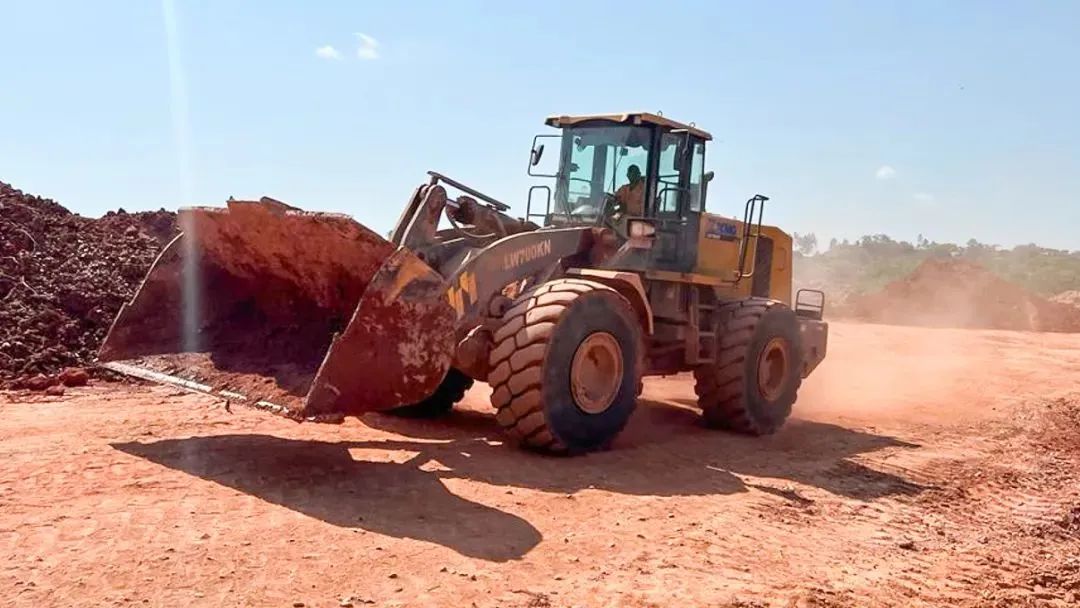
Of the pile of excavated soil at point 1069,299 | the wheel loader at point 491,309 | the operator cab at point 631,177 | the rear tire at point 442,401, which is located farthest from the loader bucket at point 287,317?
the pile of excavated soil at point 1069,299

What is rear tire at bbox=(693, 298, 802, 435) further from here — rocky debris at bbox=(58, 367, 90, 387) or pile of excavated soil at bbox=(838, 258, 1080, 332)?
pile of excavated soil at bbox=(838, 258, 1080, 332)

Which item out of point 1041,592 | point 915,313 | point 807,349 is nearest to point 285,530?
point 1041,592

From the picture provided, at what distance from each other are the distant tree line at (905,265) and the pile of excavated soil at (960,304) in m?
6.19

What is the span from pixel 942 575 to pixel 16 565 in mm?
4693

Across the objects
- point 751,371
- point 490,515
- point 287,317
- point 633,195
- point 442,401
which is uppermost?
point 633,195

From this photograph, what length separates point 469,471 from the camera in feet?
21.9

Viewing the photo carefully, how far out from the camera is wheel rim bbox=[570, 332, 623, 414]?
7.37 metres

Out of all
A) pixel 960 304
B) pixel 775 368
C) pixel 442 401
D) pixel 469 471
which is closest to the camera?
pixel 469 471

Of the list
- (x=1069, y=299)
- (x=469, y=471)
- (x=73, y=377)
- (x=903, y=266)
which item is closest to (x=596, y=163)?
(x=469, y=471)

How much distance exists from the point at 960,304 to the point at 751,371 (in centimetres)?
2609

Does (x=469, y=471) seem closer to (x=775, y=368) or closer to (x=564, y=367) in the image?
(x=564, y=367)

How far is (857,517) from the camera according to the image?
257 inches

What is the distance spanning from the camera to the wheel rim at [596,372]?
7371 millimetres

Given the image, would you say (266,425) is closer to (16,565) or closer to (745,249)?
(16,565)
